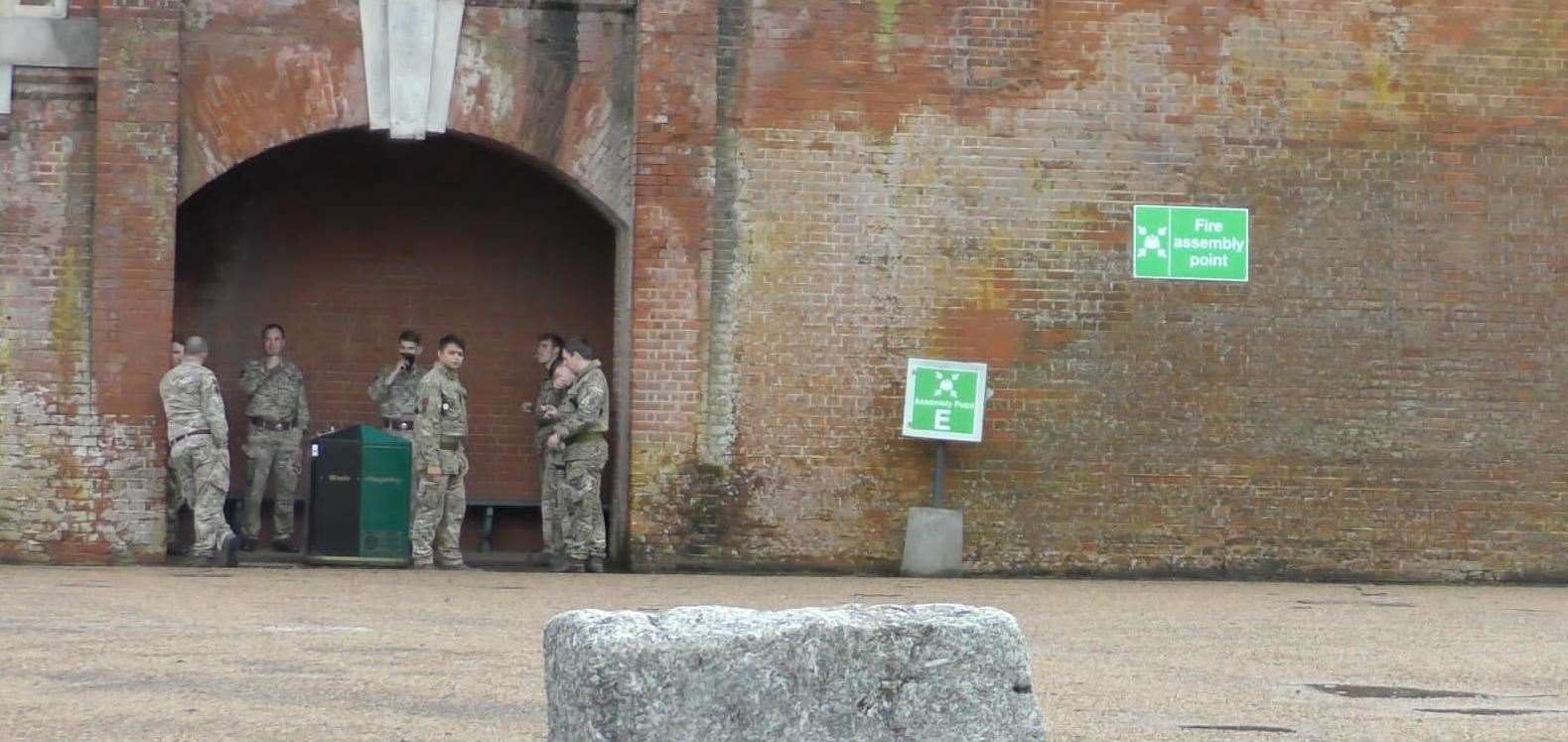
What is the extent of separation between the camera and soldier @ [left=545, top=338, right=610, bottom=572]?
16.8m

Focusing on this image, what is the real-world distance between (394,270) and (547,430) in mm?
2015

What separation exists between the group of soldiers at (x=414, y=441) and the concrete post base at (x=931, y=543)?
221cm

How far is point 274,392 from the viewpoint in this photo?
59.6ft

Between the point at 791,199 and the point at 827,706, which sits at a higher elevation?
the point at 791,199

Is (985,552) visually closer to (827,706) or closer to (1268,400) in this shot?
(1268,400)

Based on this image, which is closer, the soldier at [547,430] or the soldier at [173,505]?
the soldier at [173,505]

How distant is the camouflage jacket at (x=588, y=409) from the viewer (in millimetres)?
16859

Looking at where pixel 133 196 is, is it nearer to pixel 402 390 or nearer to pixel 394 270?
pixel 402 390

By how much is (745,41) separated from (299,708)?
899 centimetres

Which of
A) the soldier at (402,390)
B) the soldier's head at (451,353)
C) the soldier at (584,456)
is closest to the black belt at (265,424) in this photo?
the soldier at (402,390)

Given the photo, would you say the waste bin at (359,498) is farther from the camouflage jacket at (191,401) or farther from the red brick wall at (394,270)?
the red brick wall at (394,270)

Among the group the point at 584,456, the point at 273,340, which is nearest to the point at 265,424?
the point at 273,340

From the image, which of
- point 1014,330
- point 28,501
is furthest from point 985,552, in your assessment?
point 28,501

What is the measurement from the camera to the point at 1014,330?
16.8 meters
